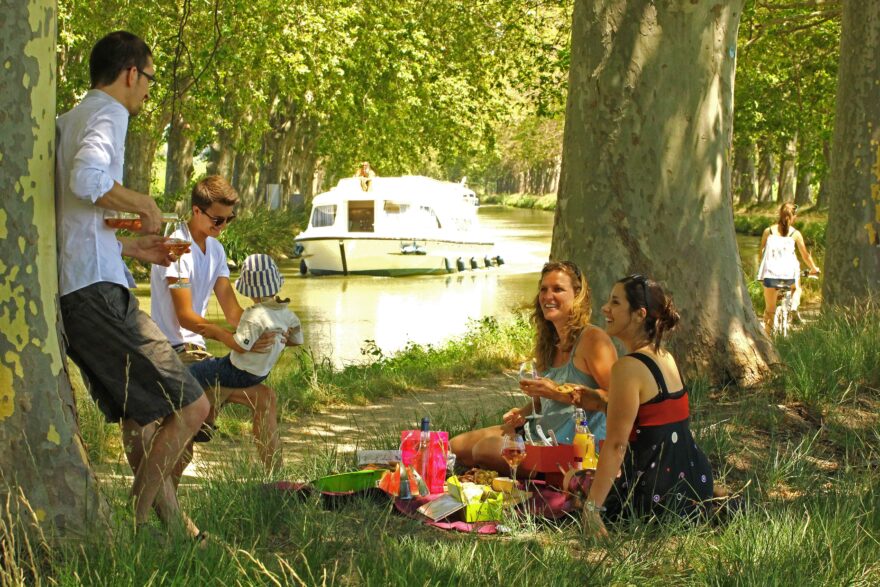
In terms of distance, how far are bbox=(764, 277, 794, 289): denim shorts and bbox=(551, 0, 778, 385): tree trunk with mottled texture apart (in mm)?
5921

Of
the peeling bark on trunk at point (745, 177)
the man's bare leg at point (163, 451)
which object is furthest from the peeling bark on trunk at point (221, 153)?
the man's bare leg at point (163, 451)

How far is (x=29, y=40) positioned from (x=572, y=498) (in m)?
3.08

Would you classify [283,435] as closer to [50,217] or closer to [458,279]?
[50,217]

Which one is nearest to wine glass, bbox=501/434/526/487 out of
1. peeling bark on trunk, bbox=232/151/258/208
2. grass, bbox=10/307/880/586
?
grass, bbox=10/307/880/586

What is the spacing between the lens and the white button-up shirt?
504 centimetres

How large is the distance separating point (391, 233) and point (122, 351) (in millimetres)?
32661

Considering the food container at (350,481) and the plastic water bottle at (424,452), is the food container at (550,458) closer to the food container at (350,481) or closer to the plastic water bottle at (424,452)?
the plastic water bottle at (424,452)

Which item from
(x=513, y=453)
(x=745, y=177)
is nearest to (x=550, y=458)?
(x=513, y=453)

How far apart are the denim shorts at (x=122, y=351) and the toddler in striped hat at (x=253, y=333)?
1583mm

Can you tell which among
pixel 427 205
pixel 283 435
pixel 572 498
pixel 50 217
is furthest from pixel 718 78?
pixel 427 205

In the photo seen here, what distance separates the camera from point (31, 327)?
15.1 ft

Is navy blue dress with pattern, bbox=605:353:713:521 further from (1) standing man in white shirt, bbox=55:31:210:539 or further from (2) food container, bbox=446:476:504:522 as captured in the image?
(1) standing man in white shirt, bbox=55:31:210:539

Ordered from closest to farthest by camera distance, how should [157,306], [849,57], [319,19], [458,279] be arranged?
[157,306] < [849,57] < [319,19] < [458,279]

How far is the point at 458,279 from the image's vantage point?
3612 centimetres
